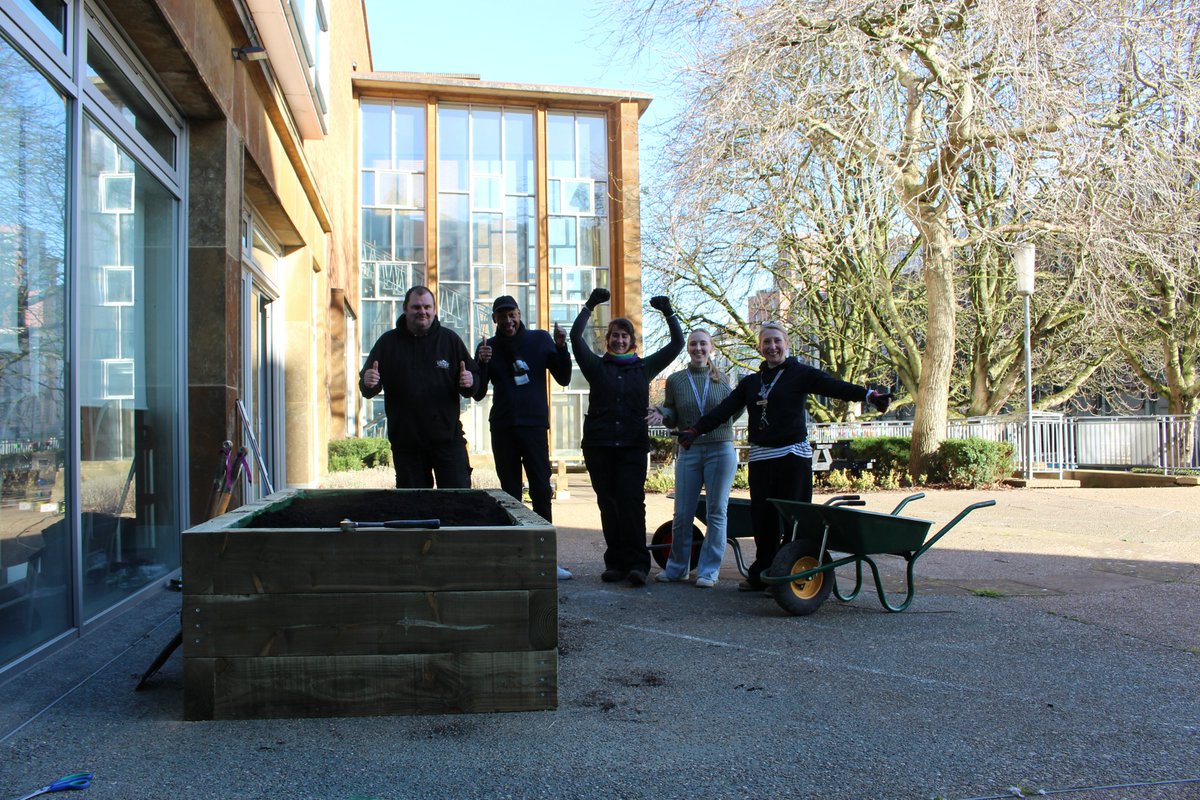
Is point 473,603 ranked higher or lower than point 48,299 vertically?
lower

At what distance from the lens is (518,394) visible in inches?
257

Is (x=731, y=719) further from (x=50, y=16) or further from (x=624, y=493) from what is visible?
(x=50, y=16)

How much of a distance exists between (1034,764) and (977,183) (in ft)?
47.0

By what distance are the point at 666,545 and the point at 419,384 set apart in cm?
225

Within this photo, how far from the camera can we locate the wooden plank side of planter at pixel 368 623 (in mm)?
3463

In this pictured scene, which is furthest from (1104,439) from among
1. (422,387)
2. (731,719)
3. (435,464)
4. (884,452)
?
(731,719)

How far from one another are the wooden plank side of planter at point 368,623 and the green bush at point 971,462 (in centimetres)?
1343

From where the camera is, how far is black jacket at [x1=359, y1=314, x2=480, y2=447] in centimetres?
600

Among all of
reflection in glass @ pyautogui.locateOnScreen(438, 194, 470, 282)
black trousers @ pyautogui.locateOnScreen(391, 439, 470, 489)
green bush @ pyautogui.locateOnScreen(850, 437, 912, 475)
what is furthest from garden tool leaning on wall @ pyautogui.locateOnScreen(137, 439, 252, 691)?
reflection in glass @ pyautogui.locateOnScreen(438, 194, 470, 282)

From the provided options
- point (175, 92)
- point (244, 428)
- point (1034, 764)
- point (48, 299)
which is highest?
point (175, 92)

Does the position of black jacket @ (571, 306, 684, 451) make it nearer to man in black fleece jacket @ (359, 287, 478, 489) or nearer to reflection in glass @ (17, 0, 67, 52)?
man in black fleece jacket @ (359, 287, 478, 489)

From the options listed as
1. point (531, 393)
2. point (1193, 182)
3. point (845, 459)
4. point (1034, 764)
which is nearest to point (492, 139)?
point (845, 459)

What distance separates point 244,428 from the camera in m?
7.53

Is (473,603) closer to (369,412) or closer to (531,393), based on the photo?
(531,393)
